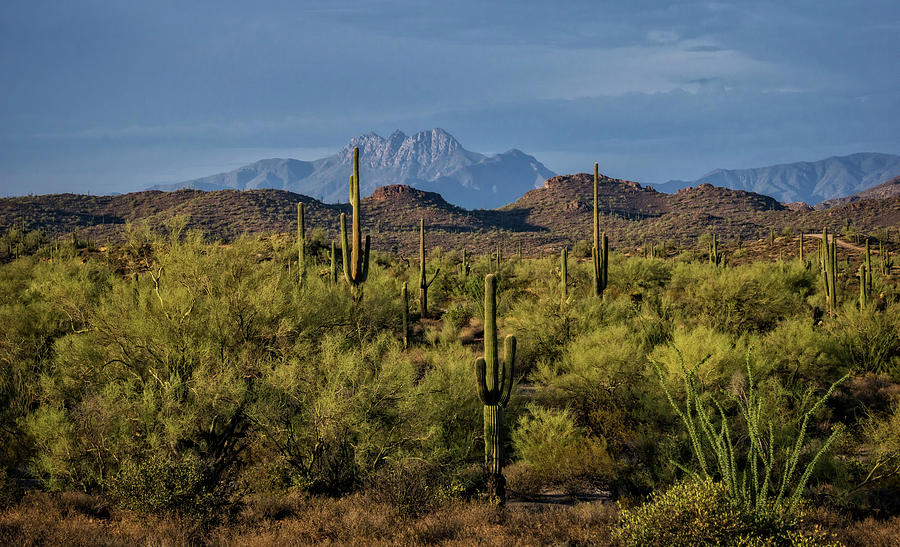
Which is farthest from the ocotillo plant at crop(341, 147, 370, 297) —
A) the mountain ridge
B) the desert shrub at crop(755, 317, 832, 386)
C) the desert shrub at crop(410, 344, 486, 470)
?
the mountain ridge

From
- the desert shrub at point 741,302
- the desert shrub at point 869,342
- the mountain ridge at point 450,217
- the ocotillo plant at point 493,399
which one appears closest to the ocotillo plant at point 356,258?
the ocotillo plant at point 493,399

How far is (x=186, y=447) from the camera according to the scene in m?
10.5

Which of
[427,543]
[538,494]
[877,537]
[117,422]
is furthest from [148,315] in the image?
[877,537]

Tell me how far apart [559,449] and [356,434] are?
12.3ft

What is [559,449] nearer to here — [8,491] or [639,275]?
[8,491]

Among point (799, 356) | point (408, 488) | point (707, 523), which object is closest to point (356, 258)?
point (408, 488)

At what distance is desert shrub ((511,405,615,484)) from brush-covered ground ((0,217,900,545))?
0.04 metres

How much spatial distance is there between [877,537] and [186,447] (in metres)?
10.4

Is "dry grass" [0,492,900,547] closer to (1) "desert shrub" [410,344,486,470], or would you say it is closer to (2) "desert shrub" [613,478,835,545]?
(2) "desert shrub" [613,478,835,545]

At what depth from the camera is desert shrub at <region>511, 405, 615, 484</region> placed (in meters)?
11.1

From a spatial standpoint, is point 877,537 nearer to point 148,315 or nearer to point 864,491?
point 864,491

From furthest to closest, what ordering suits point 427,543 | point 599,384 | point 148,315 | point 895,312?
point 895,312 < point 599,384 < point 148,315 < point 427,543

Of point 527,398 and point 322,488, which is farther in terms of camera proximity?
point 527,398

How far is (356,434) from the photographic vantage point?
34.8 ft
